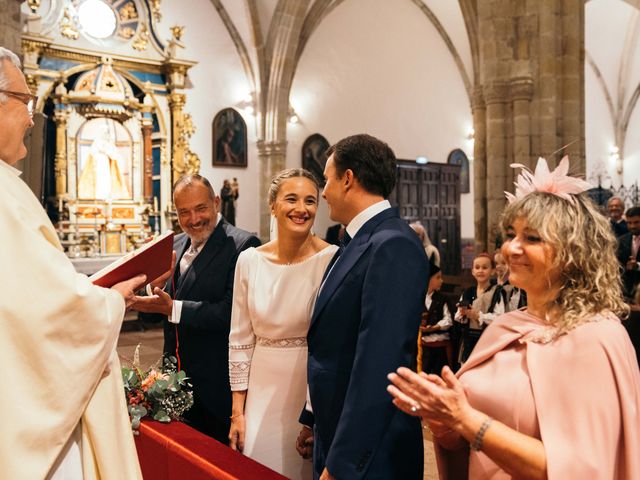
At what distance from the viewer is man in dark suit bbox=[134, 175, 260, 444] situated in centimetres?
297

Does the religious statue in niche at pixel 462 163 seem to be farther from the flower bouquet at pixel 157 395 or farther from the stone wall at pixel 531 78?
the flower bouquet at pixel 157 395

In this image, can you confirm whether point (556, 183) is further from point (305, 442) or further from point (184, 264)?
point (184, 264)

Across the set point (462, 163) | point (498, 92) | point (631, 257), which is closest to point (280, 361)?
point (631, 257)

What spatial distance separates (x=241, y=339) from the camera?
266cm

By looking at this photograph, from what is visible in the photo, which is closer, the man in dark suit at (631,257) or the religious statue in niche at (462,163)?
the man in dark suit at (631,257)

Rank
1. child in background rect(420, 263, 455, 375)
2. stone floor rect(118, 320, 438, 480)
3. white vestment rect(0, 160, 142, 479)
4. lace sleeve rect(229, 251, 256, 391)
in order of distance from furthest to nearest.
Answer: stone floor rect(118, 320, 438, 480) < child in background rect(420, 263, 455, 375) < lace sleeve rect(229, 251, 256, 391) < white vestment rect(0, 160, 142, 479)

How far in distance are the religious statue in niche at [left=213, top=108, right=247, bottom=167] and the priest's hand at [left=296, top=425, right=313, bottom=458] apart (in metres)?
12.2

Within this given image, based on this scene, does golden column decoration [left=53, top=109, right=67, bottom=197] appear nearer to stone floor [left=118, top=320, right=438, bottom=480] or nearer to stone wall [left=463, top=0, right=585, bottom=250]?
stone floor [left=118, top=320, right=438, bottom=480]

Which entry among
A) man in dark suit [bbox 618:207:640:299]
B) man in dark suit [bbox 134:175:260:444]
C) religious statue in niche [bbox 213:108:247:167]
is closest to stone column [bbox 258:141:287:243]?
religious statue in niche [bbox 213:108:247:167]

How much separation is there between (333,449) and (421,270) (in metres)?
0.61

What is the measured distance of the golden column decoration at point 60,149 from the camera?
11922 mm

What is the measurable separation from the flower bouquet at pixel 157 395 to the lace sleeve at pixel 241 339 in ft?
0.78

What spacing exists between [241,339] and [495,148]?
20.0 ft

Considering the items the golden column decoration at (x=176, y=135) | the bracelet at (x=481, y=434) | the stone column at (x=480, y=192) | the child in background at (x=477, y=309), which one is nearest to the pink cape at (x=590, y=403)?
the bracelet at (x=481, y=434)
